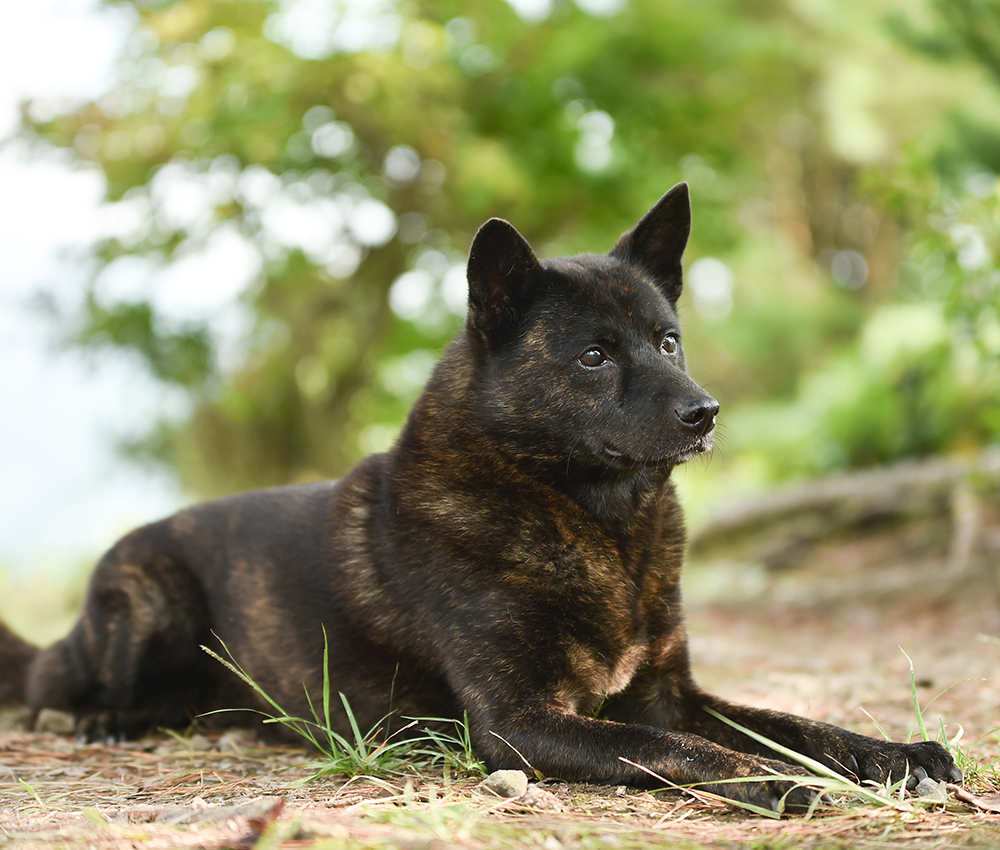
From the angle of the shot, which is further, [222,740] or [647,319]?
[222,740]

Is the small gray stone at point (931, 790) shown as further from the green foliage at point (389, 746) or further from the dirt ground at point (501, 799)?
the green foliage at point (389, 746)

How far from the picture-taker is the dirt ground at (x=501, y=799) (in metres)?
1.79

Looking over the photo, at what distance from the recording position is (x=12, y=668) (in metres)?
3.71

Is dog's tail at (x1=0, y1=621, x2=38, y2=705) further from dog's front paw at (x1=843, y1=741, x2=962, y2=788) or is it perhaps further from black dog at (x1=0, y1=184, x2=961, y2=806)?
dog's front paw at (x1=843, y1=741, x2=962, y2=788)

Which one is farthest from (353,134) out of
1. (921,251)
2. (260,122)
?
(921,251)

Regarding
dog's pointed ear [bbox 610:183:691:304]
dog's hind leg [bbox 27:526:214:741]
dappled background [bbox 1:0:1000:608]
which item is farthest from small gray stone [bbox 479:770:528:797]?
dappled background [bbox 1:0:1000:608]

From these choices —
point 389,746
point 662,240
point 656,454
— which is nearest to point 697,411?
point 656,454

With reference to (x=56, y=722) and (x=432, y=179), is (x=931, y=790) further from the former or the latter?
(x=432, y=179)

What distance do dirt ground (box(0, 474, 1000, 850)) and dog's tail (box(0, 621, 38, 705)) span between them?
0.30ft

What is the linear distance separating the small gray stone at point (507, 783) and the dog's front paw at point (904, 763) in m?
0.88

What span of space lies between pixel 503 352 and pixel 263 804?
1.46 meters

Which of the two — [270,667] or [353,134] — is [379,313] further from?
[270,667]

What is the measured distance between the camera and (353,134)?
11688 millimetres

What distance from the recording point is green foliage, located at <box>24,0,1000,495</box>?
1020cm
